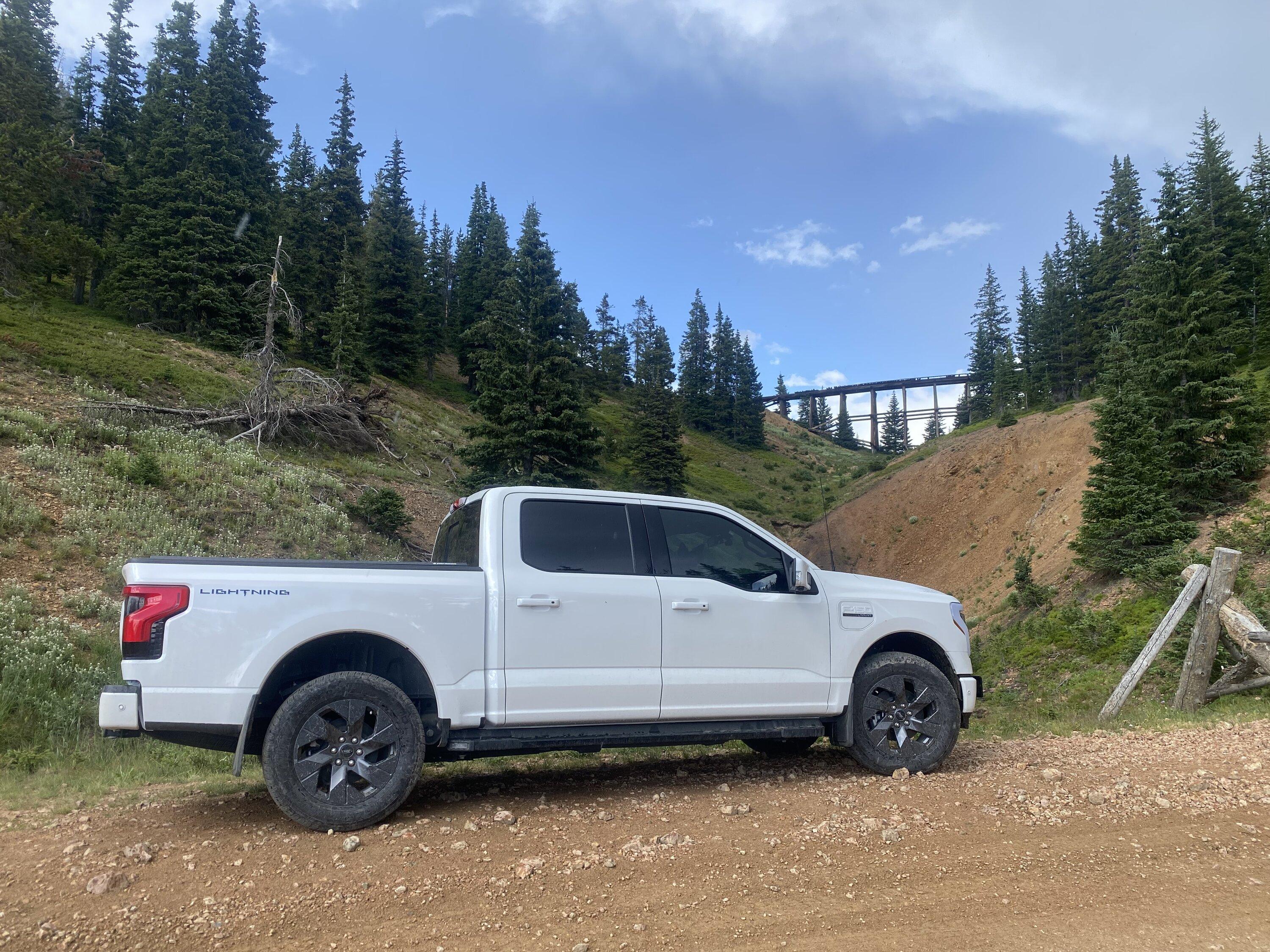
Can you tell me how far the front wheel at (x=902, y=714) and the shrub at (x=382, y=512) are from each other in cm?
1533

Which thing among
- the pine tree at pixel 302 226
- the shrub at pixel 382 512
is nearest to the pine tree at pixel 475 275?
the pine tree at pixel 302 226

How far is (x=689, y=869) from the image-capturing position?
12.7 feet

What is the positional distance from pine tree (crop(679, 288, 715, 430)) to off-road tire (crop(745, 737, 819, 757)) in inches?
2824

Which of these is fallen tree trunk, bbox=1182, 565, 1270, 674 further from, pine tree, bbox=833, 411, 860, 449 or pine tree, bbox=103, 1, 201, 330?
pine tree, bbox=833, 411, 860, 449

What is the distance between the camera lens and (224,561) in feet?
14.9

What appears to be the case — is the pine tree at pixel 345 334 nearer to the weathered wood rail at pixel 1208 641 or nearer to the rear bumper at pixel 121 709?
the rear bumper at pixel 121 709

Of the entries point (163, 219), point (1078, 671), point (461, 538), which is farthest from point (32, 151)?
point (1078, 671)

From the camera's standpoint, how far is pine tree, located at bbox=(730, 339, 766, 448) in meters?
81.2

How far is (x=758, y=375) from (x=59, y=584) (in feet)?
Result: 284

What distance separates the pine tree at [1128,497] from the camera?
1873cm

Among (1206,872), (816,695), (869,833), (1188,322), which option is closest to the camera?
(1206,872)

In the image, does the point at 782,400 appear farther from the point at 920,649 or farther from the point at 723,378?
the point at 920,649

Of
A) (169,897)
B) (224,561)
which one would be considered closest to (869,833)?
(169,897)

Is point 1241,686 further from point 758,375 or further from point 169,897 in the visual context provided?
point 758,375
